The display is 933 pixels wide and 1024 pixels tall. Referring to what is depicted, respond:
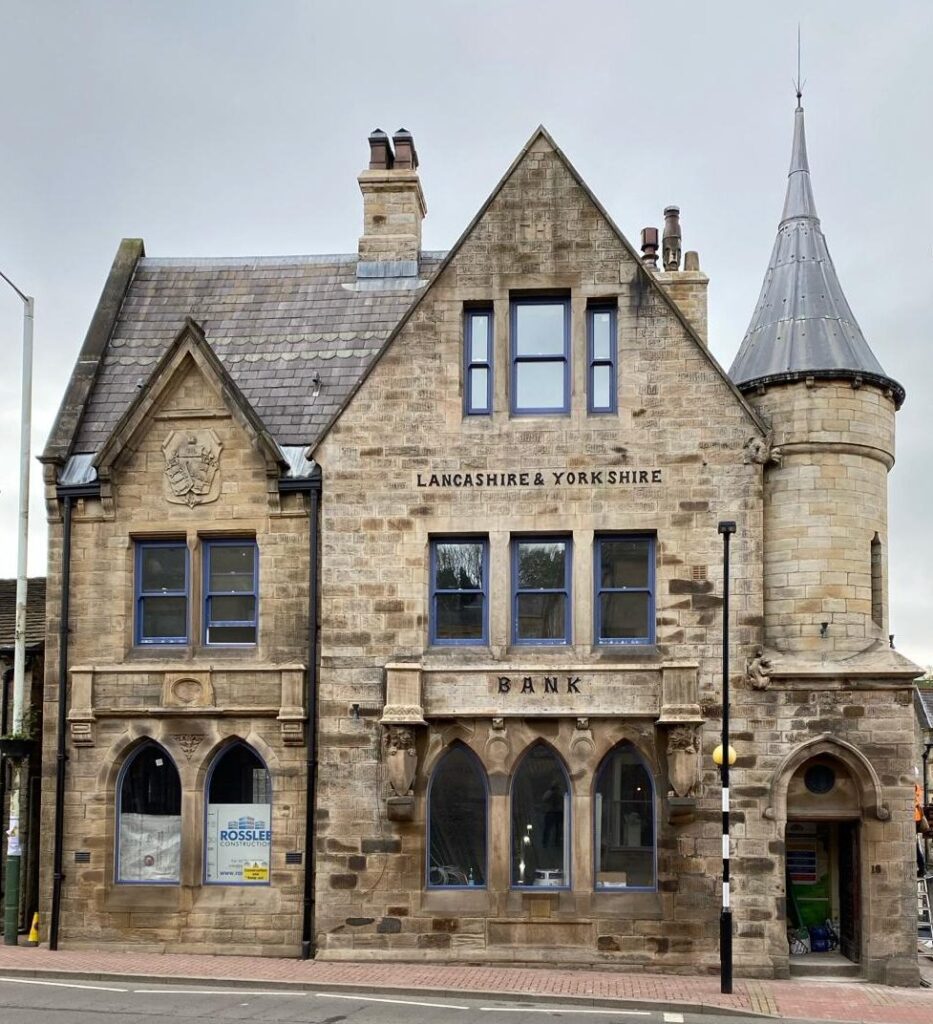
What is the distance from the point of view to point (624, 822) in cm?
2214

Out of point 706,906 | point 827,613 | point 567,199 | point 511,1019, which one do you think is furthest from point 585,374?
point 511,1019

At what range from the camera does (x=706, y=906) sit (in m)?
21.5

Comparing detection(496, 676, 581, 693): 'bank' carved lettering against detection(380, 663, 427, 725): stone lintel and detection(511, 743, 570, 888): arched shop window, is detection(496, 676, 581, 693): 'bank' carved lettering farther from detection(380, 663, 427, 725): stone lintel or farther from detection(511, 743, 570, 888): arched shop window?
detection(380, 663, 427, 725): stone lintel

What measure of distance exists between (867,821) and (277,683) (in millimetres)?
9456

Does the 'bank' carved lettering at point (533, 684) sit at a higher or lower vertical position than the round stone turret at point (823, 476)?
lower

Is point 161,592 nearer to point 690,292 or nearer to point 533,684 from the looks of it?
point 533,684

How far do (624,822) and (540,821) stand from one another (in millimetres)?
1316

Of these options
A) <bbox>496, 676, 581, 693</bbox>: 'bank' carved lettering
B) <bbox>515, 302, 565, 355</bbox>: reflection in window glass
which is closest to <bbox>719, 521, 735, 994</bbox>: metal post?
<bbox>496, 676, 581, 693</bbox>: 'bank' carved lettering

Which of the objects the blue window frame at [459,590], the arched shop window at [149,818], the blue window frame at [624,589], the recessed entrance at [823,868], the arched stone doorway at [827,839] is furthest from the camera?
the arched shop window at [149,818]

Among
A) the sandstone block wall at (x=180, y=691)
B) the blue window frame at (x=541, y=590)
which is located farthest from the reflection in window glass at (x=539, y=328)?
the sandstone block wall at (x=180, y=691)

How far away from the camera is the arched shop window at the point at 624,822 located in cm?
2206

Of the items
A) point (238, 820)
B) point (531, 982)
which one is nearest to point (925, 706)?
point (238, 820)

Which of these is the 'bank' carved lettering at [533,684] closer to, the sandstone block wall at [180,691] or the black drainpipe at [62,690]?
the sandstone block wall at [180,691]

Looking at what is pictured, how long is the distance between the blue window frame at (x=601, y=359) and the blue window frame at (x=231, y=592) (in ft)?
20.3
